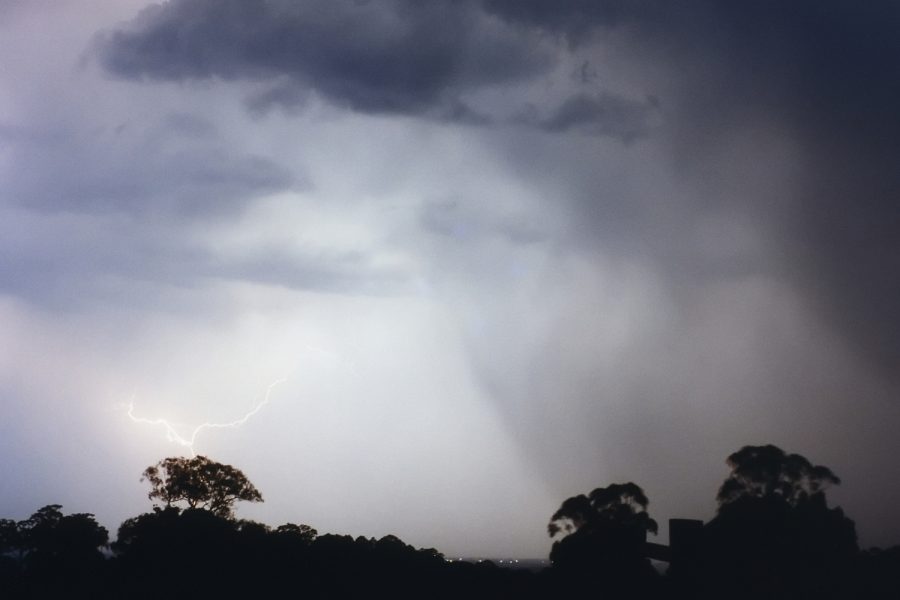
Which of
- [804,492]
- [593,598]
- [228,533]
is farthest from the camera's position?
[804,492]

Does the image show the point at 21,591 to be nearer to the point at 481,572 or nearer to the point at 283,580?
the point at 283,580

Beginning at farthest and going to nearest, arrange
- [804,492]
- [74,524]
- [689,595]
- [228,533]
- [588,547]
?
[74,524] → [804,492] → [588,547] → [228,533] → [689,595]

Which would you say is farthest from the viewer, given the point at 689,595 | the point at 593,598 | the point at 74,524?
the point at 74,524

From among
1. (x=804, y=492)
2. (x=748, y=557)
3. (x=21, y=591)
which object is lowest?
(x=21, y=591)

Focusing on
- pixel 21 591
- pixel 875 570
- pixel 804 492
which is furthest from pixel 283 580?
pixel 804 492

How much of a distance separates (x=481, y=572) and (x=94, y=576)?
25.9m

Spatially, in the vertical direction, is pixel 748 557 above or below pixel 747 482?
below

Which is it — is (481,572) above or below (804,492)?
below

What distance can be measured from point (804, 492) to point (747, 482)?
504cm

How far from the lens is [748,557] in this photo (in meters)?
58.2

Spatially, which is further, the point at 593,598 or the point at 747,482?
the point at 747,482

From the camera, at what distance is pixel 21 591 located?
2362 inches

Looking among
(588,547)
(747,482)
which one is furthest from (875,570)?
(747,482)

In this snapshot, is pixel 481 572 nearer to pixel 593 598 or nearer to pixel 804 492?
pixel 593 598
